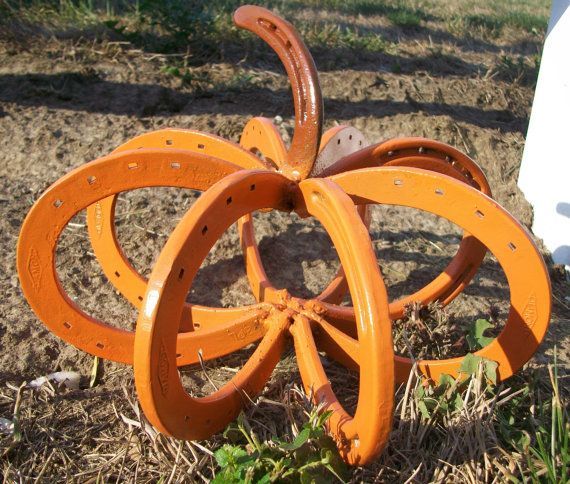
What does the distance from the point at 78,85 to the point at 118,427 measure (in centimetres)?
275

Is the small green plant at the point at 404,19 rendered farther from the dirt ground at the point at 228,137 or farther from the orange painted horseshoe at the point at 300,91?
the orange painted horseshoe at the point at 300,91

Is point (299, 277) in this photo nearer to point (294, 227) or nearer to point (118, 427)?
point (294, 227)

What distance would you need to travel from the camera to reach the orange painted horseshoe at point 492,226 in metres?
2.24

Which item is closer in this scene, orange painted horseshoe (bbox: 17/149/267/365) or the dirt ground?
orange painted horseshoe (bbox: 17/149/267/365)

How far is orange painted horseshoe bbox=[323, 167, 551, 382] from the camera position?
224 cm

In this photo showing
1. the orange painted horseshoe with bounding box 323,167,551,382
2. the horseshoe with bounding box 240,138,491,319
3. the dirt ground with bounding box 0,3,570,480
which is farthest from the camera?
the dirt ground with bounding box 0,3,570,480

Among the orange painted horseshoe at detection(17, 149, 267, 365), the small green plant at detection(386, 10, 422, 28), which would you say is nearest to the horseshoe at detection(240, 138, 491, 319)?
the orange painted horseshoe at detection(17, 149, 267, 365)

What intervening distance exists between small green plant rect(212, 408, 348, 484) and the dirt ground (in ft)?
2.40

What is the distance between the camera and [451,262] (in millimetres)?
2900

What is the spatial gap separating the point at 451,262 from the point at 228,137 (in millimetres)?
1831

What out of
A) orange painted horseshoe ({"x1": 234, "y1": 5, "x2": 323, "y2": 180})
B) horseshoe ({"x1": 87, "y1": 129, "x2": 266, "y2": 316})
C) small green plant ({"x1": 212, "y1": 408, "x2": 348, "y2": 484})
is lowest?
small green plant ({"x1": 212, "y1": 408, "x2": 348, "y2": 484})

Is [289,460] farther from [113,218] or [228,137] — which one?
[228,137]

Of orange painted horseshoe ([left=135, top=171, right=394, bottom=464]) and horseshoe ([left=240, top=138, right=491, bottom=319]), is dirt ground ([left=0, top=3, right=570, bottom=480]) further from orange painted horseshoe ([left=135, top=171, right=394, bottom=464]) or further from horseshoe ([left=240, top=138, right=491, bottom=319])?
orange painted horseshoe ([left=135, top=171, right=394, bottom=464])

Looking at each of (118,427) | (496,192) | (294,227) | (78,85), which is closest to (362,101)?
(496,192)
